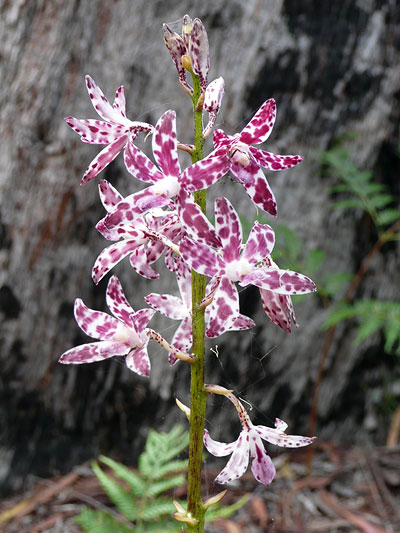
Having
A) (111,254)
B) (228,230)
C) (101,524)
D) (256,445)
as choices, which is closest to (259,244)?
(228,230)

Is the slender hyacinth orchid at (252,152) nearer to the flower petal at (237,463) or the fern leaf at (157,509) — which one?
the flower petal at (237,463)

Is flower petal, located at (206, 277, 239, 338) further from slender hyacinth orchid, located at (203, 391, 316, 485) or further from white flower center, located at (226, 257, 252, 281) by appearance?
slender hyacinth orchid, located at (203, 391, 316, 485)

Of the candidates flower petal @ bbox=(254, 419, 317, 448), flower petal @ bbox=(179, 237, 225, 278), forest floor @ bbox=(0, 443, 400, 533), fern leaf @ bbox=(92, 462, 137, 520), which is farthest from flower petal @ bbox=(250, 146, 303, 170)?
forest floor @ bbox=(0, 443, 400, 533)

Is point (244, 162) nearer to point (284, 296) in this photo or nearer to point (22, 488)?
point (284, 296)

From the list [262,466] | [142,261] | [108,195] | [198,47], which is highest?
[198,47]

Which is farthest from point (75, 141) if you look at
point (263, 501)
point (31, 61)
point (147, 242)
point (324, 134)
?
point (263, 501)

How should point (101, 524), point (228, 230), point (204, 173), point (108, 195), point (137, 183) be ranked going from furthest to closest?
1. point (137, 183)
2. point (101, 524)
3. point (108, 195)
4. point (228, 230)
5. point (204, 173)

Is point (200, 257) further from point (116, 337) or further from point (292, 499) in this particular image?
point (292, 499)
